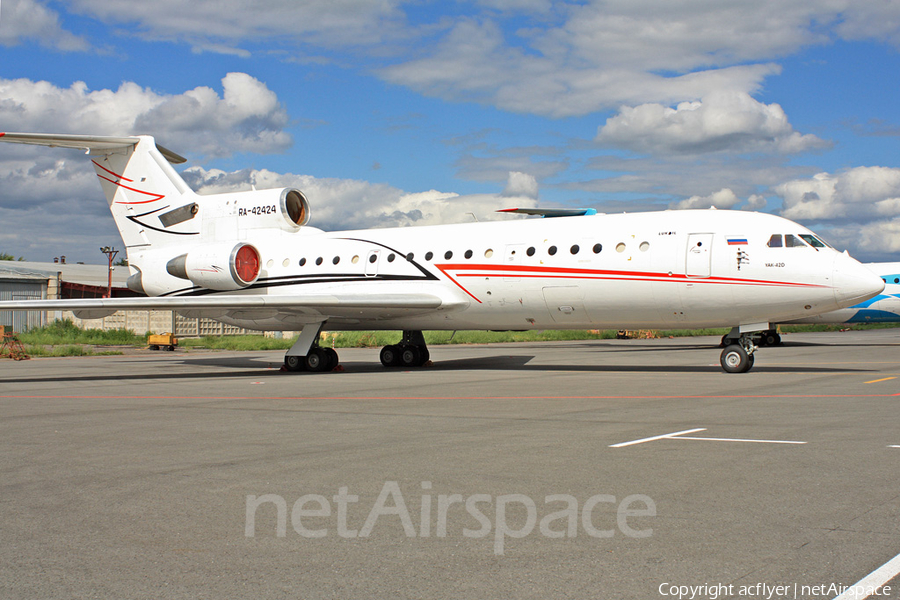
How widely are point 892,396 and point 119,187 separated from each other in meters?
21.4

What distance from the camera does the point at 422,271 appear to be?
1967 centimetres

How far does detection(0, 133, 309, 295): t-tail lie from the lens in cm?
2273

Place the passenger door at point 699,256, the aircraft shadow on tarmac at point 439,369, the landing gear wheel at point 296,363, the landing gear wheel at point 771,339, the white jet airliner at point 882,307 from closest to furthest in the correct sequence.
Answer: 1. the passenger door at point 699,256
2. the aircraft shadow on tarmac at point 439,369
3. the landing gear wheel at point 296,363
4. the white jet airliner at point 882,307
5. the landing gear wheel at point 771,339

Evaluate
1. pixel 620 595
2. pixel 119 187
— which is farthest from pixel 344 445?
pixel 119 187

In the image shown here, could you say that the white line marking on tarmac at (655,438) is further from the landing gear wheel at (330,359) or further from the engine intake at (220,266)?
the engine intake at (220,266)

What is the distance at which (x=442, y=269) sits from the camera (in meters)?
19.4

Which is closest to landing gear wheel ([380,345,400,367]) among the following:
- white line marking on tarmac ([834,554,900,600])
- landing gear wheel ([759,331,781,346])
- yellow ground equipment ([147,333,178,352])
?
yellow ground equipment ([147,333,178,352])

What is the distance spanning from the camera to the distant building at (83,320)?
148 ft

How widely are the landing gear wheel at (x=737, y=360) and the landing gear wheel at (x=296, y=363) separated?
10.7m

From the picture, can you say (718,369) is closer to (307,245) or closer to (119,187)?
(307,245)

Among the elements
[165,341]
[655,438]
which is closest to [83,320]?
[165,341]

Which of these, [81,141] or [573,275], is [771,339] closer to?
[573,275]

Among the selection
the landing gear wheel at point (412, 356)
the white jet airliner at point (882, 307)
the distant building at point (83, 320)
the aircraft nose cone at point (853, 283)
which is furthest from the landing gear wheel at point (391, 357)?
the distant building at point (83, 320)

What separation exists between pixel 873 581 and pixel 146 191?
23060 millimetres
